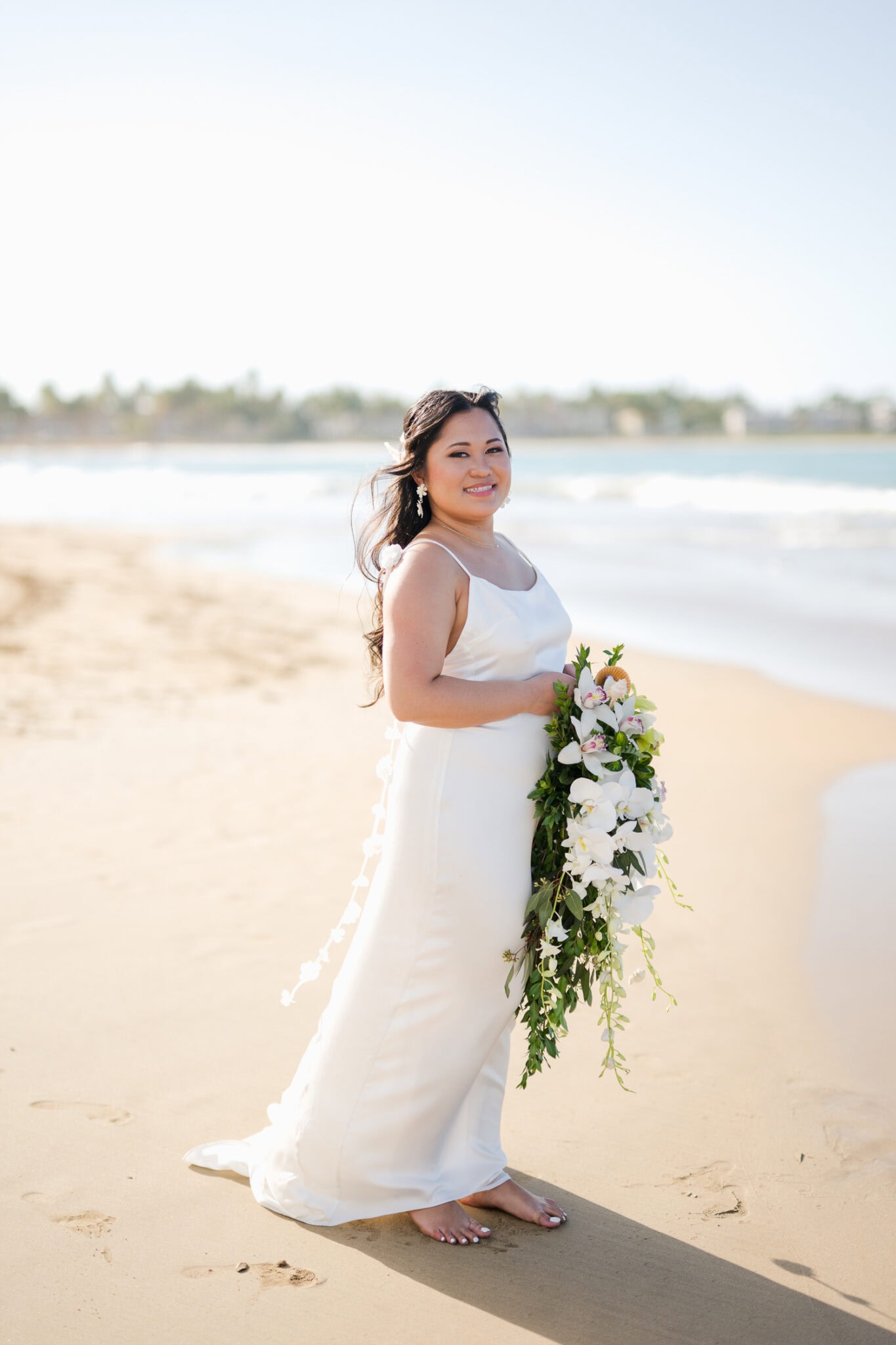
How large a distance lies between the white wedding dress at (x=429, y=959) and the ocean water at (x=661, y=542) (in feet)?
2.99

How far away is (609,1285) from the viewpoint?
2.87 m

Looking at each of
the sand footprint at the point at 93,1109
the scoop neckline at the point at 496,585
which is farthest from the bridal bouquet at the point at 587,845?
the sand footprint at the point at 93,1109

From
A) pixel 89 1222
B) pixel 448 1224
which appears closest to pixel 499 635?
pixel 448 1224

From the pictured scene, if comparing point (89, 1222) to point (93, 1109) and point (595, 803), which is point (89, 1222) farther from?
point (595, 803)

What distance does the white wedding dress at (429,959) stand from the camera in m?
2.82

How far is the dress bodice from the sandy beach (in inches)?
58.8

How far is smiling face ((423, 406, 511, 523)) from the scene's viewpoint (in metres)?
2.93

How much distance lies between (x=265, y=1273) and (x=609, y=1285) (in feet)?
2.80

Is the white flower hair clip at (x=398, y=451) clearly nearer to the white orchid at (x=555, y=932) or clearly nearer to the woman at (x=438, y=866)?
the woman at (x=438, y=866)

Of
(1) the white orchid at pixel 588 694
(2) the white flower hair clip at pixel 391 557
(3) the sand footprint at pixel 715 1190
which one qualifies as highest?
(2) the white flower hair clip at pixel 391 557

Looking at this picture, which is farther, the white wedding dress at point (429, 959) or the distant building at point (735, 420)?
the distant building at point (735, 420)

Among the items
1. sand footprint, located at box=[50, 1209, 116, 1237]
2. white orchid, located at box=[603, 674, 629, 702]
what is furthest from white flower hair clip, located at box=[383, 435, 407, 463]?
sand footprint, located at box=[50, 1209, 116, 1237]

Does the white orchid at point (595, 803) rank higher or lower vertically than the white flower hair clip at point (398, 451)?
lower

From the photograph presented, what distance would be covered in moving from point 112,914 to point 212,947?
54 centimetres
